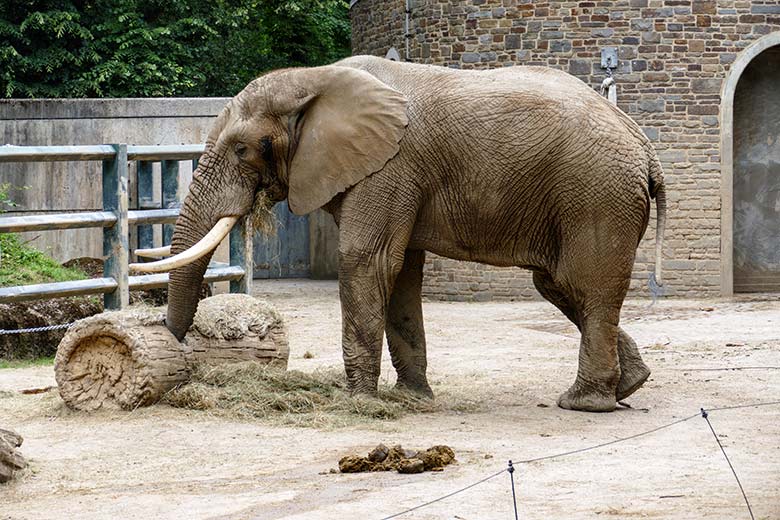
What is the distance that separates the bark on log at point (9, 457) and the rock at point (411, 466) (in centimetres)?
188

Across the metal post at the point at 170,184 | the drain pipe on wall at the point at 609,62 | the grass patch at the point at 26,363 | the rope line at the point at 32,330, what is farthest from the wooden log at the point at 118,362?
the drain pipe on wall at the point at 609,62

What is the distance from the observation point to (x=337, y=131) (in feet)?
29.7

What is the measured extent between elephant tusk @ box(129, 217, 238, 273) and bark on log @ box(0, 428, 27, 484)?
4.81ft

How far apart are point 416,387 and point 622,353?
136 centimetres

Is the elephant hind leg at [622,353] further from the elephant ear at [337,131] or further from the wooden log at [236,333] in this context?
the wooden log at [236,333]

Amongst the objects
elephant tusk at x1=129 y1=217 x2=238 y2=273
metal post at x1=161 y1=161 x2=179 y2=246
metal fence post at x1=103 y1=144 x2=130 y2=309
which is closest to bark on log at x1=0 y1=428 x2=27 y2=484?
elephant tusk at x1=129 y1=217 x2=238 y2=273

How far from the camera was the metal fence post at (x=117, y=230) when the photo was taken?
1193 centimetres

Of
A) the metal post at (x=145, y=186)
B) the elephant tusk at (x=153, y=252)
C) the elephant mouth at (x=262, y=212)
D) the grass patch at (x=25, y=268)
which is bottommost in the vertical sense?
the grass patch at (x=25, y=268)

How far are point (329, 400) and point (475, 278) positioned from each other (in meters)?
10.6

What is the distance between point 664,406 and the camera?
9453 millimetres

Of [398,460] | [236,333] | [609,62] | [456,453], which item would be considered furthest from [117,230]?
[609,62]

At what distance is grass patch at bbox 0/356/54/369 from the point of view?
1138 cm

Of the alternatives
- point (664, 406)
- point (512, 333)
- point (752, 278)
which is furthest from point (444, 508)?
point (752, 278)

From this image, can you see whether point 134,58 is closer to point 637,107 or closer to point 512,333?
point 637,107
